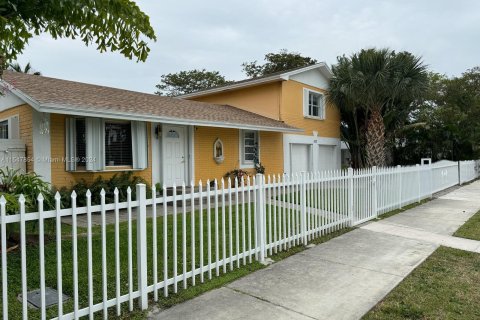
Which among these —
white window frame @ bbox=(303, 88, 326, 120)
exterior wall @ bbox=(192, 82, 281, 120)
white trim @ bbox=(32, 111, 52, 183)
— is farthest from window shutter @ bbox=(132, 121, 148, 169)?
white window frame @ bbox=(303, 88, 326, 120)

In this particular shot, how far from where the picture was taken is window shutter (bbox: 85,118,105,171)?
966 centimetres

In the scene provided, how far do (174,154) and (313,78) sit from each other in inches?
398

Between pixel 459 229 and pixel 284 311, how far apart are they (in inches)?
237

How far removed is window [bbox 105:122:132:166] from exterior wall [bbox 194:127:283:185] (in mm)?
3071

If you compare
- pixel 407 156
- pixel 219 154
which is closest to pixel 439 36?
pixel 407 156

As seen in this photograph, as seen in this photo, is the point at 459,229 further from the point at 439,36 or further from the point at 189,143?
the point at 439,36

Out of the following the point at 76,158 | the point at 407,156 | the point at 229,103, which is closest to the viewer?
the point at 76,158

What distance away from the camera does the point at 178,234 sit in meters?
7.00

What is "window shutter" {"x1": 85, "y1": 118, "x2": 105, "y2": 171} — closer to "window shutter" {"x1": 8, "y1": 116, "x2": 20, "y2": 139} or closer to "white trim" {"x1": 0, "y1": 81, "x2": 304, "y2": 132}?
"white trim" {"x1": 0, "y1": 81, "x2": 304, "y2": 132}

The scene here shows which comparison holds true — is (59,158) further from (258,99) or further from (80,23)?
(258,99)

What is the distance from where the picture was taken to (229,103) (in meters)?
19.3

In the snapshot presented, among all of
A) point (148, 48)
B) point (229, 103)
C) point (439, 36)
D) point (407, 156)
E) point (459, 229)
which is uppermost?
point (439, 36)

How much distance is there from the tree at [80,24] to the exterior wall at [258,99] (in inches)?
508

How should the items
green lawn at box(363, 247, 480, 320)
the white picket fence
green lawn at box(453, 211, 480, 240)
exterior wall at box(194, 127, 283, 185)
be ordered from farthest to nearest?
exterior wall at box(194, 127, 283, 185) → green lawn at box(453, 211, 480, 240) → green lawn at box(363, 247, 480, 320) → the white picket fence
